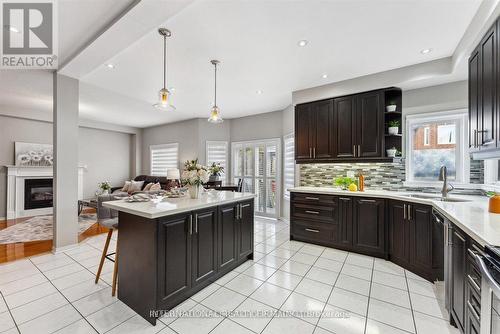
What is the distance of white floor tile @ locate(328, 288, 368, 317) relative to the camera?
2043 millimetres

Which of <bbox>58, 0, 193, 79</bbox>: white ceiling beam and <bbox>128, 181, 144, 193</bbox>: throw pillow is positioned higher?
<bbox>58, 0, 193, 79</bbox>: white ceiling beam

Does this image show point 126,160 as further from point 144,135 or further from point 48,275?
point 48,275

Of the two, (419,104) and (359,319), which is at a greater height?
(419,104)

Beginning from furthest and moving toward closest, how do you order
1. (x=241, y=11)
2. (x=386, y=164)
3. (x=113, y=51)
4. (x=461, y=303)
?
1. (x=386, y=164)
2. (x=113, y=51)
3. (x=241, y=11)
4. (x=461, y=303)

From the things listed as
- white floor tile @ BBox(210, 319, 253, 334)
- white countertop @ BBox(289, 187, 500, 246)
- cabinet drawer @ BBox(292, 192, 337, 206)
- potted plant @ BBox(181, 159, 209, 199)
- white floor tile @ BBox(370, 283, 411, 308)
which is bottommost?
white floor tile @ BBox(210, 319, 253, 334)

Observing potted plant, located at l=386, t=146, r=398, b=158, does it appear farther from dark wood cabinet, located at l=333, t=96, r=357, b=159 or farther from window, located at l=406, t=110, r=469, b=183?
dark wood cabinet, located at l=333, t=96, r=357, b=159

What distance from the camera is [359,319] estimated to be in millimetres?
1907

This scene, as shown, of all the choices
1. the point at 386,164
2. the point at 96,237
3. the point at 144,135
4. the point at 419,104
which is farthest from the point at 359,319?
the point at 144,135

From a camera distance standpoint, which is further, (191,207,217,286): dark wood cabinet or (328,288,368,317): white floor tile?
(191,207,217,286): dark wood cabinet

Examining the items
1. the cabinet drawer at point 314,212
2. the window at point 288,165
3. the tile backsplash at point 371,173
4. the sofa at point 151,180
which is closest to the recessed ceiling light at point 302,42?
the tile backsplash at point 371,173

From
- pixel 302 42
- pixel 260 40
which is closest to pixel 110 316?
pixel 260 40

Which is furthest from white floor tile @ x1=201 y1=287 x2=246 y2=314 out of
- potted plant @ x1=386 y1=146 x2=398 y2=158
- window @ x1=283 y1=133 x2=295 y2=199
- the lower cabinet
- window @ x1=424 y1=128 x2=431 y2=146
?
window @ x1=424 y1=128 x2=431 y2=146

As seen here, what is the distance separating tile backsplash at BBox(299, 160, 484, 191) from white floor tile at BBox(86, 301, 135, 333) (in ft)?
11.5

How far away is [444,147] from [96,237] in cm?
624
